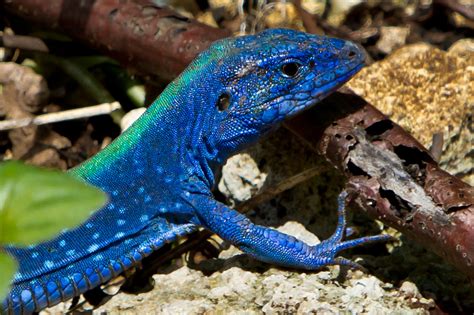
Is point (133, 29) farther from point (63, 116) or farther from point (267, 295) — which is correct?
point (267, 295)

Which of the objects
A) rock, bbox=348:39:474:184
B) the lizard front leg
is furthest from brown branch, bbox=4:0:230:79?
the lizard front leg

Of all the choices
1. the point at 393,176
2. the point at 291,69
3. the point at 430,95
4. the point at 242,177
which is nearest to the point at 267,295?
the point at 393,176

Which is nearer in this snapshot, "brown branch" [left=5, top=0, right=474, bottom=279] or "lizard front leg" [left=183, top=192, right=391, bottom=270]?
"brown branch" [left=5, top=0, right=474, bottom=279]

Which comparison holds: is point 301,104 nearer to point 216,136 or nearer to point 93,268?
point 216,136

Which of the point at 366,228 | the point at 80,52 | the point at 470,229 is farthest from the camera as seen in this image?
the point at 80,52

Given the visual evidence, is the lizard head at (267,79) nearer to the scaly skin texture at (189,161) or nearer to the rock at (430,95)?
the scaly skin texture at (189,161)

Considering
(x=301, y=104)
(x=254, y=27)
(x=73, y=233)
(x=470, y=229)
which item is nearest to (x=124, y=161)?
(x=73, y=233)

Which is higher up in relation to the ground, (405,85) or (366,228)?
(405,85)

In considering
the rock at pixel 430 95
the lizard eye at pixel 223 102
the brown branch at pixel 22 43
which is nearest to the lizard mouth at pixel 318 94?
the lizard eye at pixel 223 102

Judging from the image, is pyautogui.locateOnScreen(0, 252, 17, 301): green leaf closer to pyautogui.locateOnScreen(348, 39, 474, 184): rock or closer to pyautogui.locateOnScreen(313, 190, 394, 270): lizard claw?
pyautogui.locateOnScreen(313, 190, 394, 270): lizard claw
